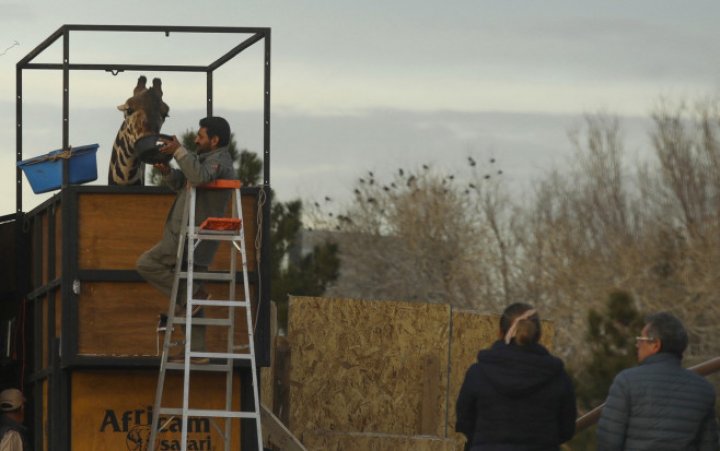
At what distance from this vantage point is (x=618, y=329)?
25.1m

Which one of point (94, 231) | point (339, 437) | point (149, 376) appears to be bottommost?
point (339, 437)

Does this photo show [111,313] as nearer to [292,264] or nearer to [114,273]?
[114,273]

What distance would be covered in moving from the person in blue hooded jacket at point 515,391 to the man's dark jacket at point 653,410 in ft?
1.09

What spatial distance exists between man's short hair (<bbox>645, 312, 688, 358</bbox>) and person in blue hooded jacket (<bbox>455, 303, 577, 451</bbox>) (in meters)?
0.54

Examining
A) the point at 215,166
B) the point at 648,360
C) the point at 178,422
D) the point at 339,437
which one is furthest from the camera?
the point at 339,437

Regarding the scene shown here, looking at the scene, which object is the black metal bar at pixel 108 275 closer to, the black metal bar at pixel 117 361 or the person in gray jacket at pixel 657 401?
the black metal bar at pixel 117 361

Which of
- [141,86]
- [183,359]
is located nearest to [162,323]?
[183,359]

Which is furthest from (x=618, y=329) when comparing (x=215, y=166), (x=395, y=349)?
(x=215, y=166)

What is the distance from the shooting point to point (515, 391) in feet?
26.4

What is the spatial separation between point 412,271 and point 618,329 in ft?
81.3

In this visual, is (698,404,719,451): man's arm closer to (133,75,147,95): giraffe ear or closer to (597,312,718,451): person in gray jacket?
(597,312,718,451): person in gray jacket

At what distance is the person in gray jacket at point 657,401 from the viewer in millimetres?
7844

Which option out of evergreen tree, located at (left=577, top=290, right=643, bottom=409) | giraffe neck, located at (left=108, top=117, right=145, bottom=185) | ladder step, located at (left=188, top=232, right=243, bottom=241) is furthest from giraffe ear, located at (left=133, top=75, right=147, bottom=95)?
evergreen tree, located at (left=577, top=290, right=643, bottom=409)

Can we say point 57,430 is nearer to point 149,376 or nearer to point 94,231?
point 149,376
